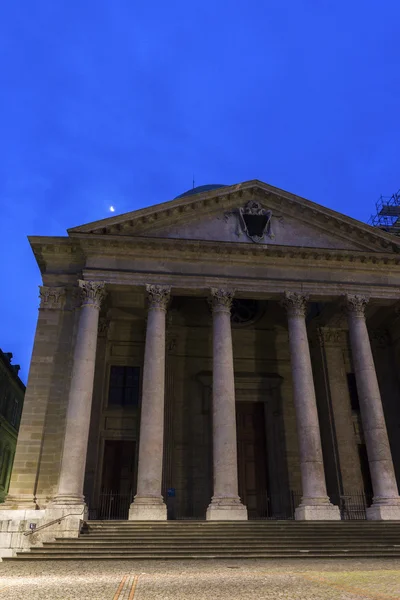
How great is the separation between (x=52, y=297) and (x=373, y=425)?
1488 cm

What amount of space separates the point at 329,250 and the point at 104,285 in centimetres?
1045

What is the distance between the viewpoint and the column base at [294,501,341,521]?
1677 centimetres

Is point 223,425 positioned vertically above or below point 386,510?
above

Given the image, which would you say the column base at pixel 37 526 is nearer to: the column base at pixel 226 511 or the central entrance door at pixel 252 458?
the column base at pixel 226 511

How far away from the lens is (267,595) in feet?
20.8

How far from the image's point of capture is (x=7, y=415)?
3875 centimetres

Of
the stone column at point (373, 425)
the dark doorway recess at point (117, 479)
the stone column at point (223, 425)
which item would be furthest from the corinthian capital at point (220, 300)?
the dark doorway recess at point (117, 479)

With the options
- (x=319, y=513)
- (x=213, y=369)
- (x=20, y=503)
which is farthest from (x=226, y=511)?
(x=20, y=503)

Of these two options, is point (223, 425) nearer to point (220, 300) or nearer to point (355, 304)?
point (220, 300)

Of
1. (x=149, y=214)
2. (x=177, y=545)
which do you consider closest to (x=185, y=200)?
(x=149, y=214)

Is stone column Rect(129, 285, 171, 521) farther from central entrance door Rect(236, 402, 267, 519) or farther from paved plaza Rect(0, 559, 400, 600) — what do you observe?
central entrance door Rect(236, 402, 267, 519)

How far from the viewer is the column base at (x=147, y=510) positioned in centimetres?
1605

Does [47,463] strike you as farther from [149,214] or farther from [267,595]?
[267,595]

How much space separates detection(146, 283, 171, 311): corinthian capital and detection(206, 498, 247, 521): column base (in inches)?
320
